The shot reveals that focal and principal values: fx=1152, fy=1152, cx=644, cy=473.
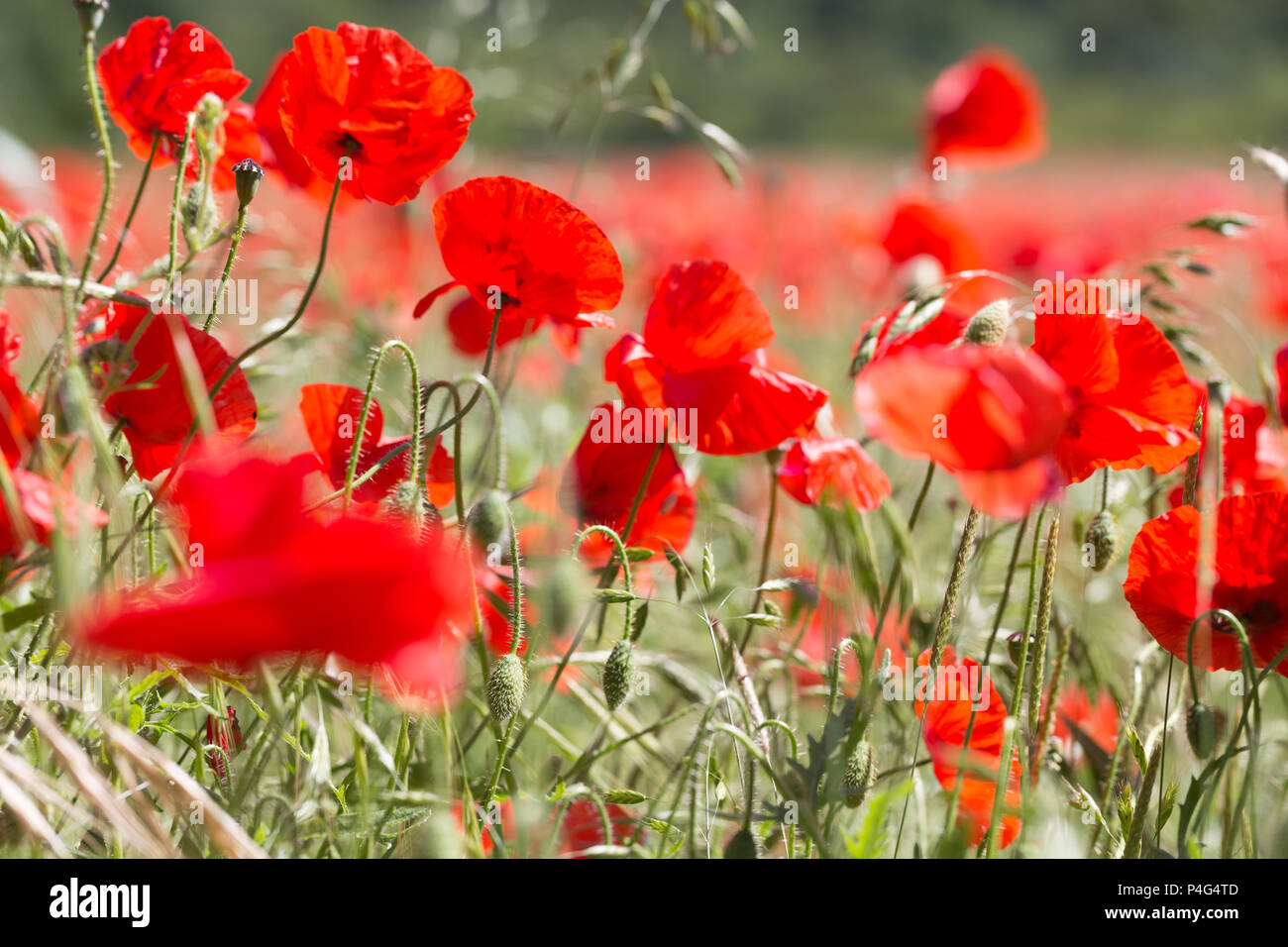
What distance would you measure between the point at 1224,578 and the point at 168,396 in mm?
910

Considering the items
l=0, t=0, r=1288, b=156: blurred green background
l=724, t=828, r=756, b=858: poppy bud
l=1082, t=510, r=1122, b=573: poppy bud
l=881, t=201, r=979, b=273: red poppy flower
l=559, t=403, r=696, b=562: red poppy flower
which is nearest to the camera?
l=724, t=828, r=756, b=858: poppy bud

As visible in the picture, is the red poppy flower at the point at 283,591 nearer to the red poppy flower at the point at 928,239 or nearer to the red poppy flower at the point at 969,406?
the red poppy flower at the point at 969,406

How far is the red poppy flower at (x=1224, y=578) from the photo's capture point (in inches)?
37.3

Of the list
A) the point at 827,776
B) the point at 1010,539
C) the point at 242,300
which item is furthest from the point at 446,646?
the point at 1010,539

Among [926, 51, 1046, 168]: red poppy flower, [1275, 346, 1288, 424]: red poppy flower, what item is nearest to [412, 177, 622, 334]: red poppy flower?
[1275, 346, 1288, 424]: red poppy flower

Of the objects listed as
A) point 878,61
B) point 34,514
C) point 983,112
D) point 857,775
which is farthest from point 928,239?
point 878,61

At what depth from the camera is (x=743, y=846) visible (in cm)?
81

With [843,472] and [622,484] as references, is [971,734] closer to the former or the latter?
[843,472]

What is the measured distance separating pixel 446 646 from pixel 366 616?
364 mm

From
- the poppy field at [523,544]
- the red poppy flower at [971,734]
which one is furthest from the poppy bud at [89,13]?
the red poppy flower at [971,734]

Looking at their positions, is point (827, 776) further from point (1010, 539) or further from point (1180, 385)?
point (1010, 539)

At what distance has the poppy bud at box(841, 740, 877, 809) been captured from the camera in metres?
0.90

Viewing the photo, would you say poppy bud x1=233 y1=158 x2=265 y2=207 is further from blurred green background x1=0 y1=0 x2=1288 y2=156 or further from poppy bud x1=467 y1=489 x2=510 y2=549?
blurred green background x1=0 y1=0 x2=1288 y2=156

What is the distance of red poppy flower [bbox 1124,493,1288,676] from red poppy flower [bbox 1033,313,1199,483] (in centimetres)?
6
